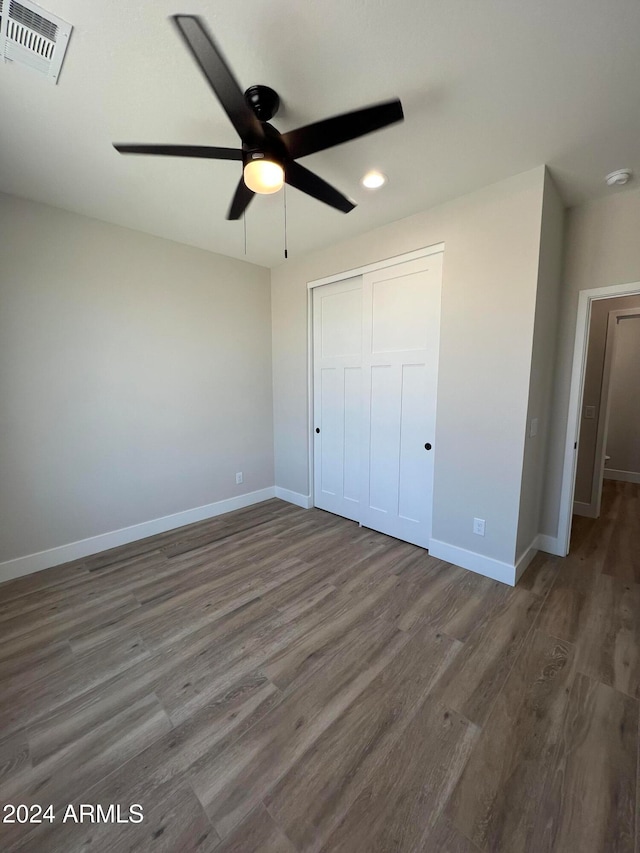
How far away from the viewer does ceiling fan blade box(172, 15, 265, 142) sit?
961mm

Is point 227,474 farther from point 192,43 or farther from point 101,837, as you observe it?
point 192,43

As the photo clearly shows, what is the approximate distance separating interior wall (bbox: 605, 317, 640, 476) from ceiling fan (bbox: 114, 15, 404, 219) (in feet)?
17.1

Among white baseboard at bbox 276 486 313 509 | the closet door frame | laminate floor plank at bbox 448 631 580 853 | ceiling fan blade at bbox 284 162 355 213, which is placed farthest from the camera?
white baseboard at bbox 276 486 313 509

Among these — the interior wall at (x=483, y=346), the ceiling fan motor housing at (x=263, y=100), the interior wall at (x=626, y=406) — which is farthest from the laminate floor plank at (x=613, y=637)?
the interior wall at (x=626, y=406)

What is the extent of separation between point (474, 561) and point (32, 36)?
3.57 meters

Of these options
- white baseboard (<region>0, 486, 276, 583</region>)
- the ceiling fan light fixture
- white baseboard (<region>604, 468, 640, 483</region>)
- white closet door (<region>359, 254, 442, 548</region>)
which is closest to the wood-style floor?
white baseboard (<region>0, 486, 276, 583</region>)

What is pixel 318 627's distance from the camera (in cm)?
196

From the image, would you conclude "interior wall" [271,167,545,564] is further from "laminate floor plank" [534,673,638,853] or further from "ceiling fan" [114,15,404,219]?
"ceiling fan" [114,15,404,219]

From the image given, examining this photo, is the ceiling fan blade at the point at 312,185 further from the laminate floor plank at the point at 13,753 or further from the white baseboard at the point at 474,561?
the laminate floor plank at the point at 13,753

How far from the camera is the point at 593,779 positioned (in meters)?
1.21

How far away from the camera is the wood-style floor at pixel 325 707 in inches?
42.8

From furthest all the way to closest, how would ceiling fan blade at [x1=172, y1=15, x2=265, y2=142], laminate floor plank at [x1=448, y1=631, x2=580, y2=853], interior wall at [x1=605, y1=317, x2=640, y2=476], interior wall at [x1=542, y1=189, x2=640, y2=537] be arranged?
1. interior wall at [x1=605, y1=317, x2=640, y2=476]
2. interior wall at [x1=542, y1=189, x2=640, y2=537]
3. laminate floor plank at [x1=448, y1=631, x2=580, y2=853]
4. ceiling fan blade at [x1=172, y1=15, x2=265, y2=142]

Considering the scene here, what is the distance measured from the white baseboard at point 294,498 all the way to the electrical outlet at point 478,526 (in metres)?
1.85

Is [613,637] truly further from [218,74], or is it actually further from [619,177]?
[218,74]
